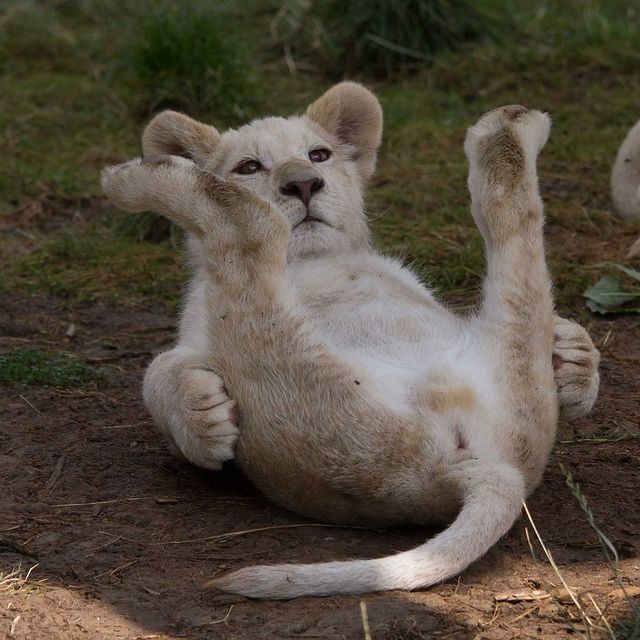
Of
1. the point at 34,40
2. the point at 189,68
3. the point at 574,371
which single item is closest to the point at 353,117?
the point at 574,371

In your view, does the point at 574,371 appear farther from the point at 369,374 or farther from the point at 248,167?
the point at 248,167

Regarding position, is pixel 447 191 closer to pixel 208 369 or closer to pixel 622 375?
pixel 622 375

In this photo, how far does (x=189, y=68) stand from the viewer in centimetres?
945

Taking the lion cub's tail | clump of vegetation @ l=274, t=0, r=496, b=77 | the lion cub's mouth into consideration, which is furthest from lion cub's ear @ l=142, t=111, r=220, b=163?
clump of vegetation @ l=274, t=0, r=496, b=77

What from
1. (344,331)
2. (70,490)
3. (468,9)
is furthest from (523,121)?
(468,9)

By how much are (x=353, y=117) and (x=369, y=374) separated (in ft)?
7.05

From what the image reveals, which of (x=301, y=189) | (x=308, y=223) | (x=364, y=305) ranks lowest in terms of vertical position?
(x=364, y=305)

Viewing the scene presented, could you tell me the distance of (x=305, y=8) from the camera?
37.5 ft

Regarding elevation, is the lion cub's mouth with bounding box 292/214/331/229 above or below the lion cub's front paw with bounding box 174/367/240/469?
above

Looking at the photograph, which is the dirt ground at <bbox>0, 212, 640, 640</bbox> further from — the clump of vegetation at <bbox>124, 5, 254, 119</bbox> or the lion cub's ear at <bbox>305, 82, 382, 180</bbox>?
the clump of vegetation at <bbox>124, 5, 254, 119</bbox>

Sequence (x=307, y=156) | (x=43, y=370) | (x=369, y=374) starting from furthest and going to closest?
(x=43, y=370) < (x=307, y=156) < (x=369, y=374)

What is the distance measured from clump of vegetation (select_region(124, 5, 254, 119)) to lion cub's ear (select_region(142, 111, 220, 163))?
3.63m

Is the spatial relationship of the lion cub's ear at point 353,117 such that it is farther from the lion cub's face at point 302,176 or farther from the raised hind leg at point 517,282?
the raised hind leg at point 517,282

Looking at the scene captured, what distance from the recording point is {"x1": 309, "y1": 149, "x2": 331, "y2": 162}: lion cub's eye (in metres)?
5.59
